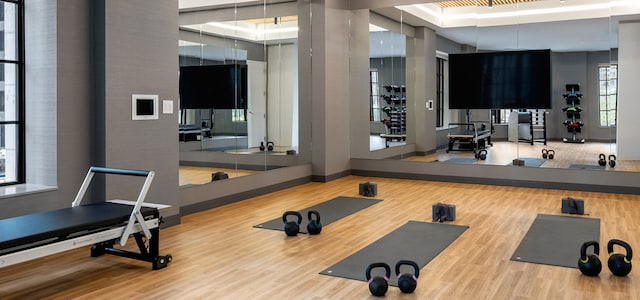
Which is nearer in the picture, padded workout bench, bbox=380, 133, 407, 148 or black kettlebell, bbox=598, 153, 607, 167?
black kettlebell, bbox=598, 153, 607, 167

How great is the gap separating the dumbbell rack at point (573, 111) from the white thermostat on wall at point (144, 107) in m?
5.11

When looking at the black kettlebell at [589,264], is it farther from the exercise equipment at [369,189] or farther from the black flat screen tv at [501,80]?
the black flat screen tv at [501,80]

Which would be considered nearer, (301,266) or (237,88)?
(301,266)

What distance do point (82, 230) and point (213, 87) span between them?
8.89ft

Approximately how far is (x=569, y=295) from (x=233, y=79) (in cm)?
406

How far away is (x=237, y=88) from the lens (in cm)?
611

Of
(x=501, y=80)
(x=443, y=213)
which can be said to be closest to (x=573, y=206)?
(x=443, y=213)

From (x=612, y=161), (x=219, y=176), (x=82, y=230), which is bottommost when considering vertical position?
(x=82, y=230)

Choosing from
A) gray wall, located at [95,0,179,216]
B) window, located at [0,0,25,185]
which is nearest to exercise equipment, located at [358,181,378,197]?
gray wall, located at [95,0,179,216]

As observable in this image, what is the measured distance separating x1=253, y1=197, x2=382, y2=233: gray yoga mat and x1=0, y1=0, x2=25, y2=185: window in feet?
6.39

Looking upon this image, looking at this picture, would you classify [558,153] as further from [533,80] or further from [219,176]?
[219,176]

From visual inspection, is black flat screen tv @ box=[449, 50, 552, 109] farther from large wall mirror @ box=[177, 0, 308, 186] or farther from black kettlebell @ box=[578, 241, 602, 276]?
black kettlebell @ box=[578, 241, 602, 276]

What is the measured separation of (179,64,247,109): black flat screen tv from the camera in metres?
5.16

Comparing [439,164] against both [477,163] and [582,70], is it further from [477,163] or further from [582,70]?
[582,70]
